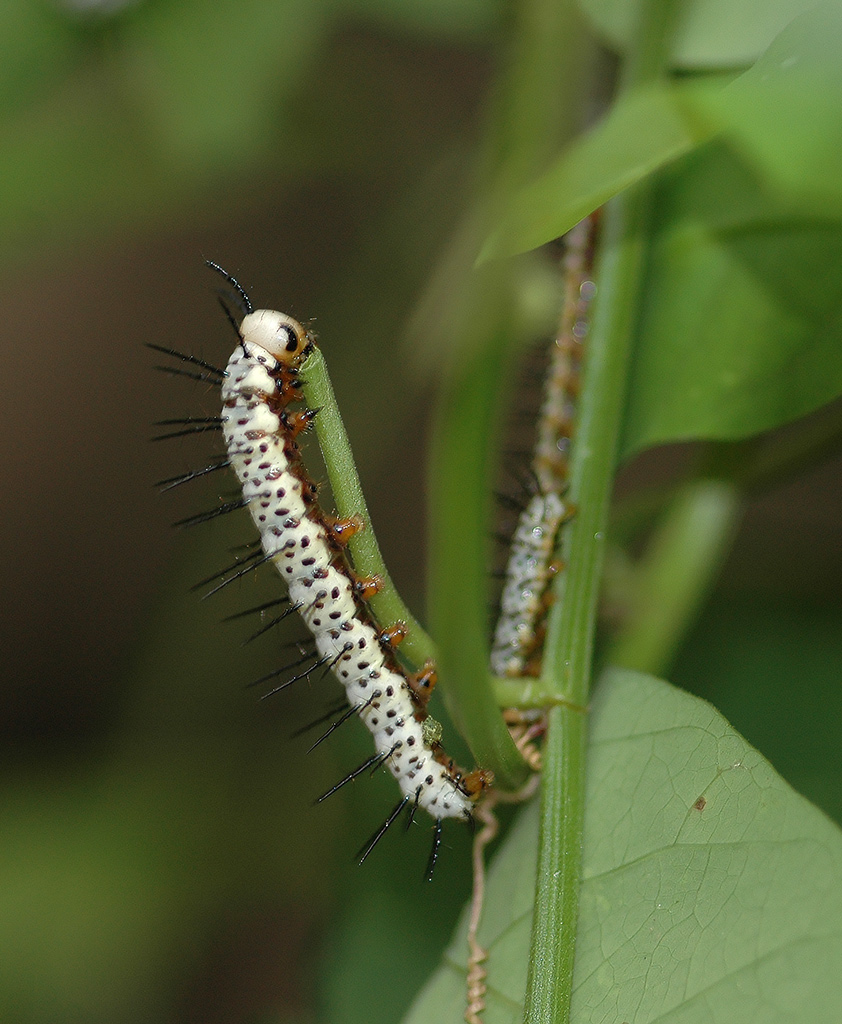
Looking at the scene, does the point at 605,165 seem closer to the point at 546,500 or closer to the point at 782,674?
the point at 546,500

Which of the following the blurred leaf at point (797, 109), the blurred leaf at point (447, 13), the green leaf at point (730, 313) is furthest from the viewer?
the blurred leaf at point (447, 13)

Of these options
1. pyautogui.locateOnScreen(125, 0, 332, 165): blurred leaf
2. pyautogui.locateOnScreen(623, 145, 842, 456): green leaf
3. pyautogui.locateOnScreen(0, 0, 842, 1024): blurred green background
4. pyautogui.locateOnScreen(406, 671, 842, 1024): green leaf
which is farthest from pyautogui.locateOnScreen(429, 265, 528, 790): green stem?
pyautogui.locateOnScreen(125, 0, 332, 165): blurred leaf

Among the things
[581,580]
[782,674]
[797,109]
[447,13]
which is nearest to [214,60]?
[447,13]

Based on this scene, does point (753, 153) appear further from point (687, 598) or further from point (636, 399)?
point (687, 598)

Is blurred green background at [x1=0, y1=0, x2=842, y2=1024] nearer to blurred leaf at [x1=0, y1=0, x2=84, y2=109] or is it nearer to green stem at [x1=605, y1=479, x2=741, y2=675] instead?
blurred leaf at [x1=0, y1=0, x2=84, y2=109]

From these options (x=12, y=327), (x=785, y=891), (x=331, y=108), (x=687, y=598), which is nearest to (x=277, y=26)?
(x=331, y=108)

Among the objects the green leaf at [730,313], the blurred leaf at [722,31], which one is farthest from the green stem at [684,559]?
the blurred leaf at [722,31]

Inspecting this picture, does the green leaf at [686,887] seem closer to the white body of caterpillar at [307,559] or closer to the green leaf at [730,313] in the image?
the white body of caterpillar at [307,559]
